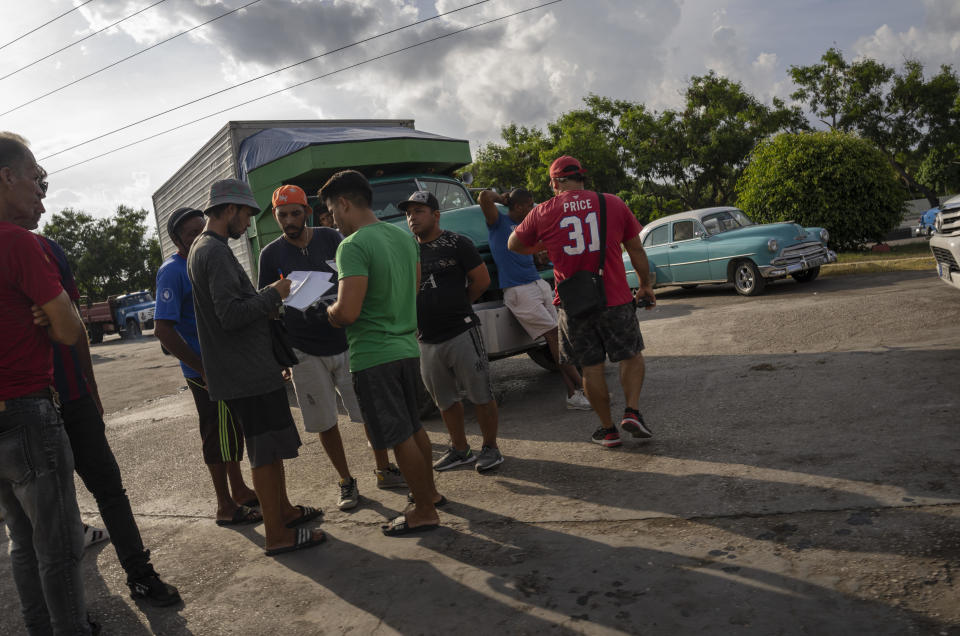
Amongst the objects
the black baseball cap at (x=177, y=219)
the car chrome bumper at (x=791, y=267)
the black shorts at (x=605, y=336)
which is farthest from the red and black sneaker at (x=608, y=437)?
the car chrome bumper at (x=791, y=267)

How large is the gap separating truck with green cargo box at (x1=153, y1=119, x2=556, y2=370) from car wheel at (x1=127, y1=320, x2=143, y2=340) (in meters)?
25.9

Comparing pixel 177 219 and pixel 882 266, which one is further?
pixel 882 266

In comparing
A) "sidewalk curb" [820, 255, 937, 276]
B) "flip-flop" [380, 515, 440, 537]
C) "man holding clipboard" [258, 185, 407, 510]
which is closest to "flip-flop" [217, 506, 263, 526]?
"man holding clipboard" [258, 185, 407, 510]

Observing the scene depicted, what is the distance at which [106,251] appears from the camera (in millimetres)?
46625

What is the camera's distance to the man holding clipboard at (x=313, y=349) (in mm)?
4609

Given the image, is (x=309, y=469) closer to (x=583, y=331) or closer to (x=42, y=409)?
(x=583, y=331)

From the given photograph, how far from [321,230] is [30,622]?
2907 millimetres

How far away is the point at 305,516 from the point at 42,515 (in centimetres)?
180

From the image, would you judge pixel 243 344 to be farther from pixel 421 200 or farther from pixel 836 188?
pixel 836 188

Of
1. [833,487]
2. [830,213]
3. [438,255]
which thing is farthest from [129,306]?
[833,487]

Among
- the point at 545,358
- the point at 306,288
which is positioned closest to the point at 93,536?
the point at 306,288

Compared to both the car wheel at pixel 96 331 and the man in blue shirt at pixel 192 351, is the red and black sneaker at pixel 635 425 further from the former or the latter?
the car wheel at pixel 96 331

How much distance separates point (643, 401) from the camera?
19.9ft

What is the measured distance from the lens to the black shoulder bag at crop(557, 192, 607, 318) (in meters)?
4.80
